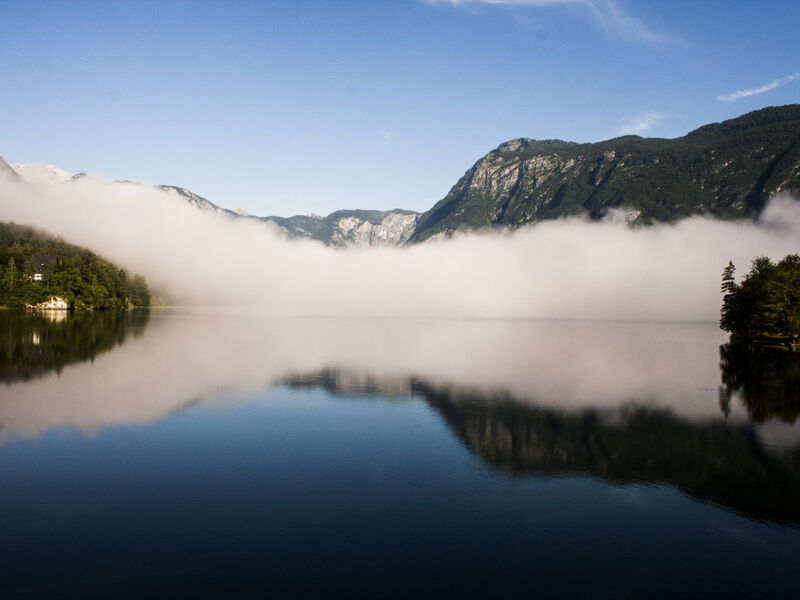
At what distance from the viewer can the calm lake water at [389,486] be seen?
Result: 16.5 metres

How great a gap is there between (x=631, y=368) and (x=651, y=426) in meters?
32.9

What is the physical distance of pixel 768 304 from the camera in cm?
8494

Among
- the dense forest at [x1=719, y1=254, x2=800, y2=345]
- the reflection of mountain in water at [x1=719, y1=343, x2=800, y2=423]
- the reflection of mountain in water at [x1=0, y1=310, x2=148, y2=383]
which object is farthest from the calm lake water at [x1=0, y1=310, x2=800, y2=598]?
the dense forest at [x1=719, y1=254, x2=800, y2=345]

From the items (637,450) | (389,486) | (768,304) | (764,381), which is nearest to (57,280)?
(389,486)

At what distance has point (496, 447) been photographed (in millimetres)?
31047

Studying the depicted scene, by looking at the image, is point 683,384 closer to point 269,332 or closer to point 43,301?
point 269,332

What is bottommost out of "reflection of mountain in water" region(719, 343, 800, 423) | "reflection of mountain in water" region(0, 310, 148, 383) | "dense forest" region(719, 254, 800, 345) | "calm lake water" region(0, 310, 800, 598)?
"reflection of mountain in water" region(719, 343, 800, 423)

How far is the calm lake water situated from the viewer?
16531 mm

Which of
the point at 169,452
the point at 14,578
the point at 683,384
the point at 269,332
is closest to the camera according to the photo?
the point at 14,578

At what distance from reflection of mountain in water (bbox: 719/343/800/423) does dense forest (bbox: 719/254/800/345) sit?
4848 mm

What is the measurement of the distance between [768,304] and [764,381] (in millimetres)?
37696

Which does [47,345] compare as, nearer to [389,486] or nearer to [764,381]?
[389,486]

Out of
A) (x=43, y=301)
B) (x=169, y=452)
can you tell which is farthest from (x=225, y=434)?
(x=43, y=301)

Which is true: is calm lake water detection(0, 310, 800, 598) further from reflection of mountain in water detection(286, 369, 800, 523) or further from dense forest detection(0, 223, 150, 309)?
dense forest detection(0, 223, 150, 309)
